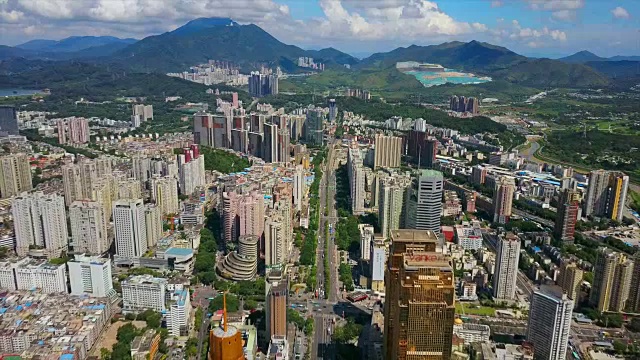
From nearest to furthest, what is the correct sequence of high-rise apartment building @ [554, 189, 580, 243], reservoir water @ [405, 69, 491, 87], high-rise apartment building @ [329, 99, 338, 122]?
high-rise apartment building @ [554, 189, 580, 243]
high-rise apartment building @ [329, 99, 338, 122]
reservoir water @ [405, 69, 491, 87]

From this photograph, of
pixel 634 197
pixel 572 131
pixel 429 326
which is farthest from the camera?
pixel 572 131

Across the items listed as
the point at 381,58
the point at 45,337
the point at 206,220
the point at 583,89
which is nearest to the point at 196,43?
the point at 381,58

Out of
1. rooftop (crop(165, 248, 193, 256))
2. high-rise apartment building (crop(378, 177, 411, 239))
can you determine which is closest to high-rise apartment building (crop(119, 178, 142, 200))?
rooftop (crop(165, 248, 193, 256))

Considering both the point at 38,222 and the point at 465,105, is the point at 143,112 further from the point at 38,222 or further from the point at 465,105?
the point at 465,105

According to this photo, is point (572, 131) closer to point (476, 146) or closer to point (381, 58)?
point (476, 146)

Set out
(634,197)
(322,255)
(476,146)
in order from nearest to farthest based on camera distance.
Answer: (322,255), (634,197), (476,146)

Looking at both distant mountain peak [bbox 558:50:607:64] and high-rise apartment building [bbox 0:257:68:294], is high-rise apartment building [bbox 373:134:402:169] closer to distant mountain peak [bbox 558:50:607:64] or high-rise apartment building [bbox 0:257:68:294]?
high-rise apartment building [bbox 0:257:68:294]

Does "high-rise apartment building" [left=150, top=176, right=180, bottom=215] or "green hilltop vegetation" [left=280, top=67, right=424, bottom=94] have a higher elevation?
"green hilltop vegetation" [left=280, top=67, right=424, bottom=94]

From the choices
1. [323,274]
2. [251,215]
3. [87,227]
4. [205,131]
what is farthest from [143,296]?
[205,131]
